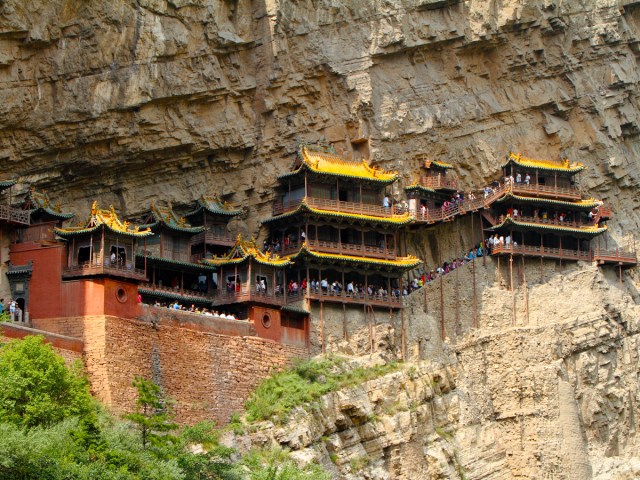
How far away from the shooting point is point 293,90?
6500 centimetres

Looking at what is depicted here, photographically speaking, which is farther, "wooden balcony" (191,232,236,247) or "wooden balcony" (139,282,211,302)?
"wooden balcony" (191,232,236,247)

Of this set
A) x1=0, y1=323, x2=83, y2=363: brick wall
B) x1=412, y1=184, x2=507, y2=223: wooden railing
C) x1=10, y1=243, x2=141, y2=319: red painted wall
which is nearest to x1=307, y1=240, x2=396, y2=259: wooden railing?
x1=412, y1=184, x2=507, y2=223: wooden railing

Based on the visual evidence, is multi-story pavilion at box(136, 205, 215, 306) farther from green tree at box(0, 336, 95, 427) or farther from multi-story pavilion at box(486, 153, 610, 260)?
multi-story pavilion at box(486, 153, 610, 260)

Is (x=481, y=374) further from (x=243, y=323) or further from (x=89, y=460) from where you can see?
(x=89, y=460)

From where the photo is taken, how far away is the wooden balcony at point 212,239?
62094 millimetres

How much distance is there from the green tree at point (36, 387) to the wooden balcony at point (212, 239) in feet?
50.2

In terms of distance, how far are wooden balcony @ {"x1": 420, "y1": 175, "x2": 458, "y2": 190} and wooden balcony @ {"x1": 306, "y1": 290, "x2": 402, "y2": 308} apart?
711 cm

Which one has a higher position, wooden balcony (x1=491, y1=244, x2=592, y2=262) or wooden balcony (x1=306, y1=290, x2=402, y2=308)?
wooden balcony (x1=491, y1=244, x2=592, y2=262)

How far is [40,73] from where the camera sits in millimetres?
59594

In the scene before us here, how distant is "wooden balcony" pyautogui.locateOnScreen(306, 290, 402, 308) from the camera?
59938mm

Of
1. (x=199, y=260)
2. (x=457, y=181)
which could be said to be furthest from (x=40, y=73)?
(x=457, y=181)

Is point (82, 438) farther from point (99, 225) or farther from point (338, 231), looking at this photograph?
point (338, 231)

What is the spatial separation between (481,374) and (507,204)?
355 inches

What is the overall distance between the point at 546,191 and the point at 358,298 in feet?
39.0
